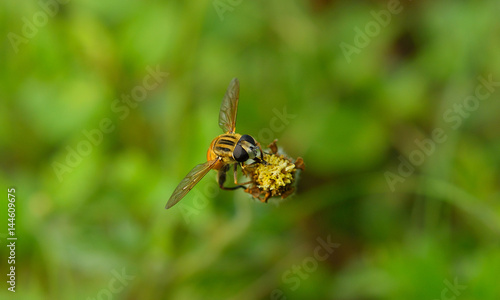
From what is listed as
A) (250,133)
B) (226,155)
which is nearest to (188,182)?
(226,155)

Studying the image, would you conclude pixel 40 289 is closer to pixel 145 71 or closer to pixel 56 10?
pixel 145 71

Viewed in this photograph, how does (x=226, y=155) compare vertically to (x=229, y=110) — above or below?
below

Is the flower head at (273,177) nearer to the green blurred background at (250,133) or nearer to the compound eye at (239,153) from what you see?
the compound eye at (239,153)

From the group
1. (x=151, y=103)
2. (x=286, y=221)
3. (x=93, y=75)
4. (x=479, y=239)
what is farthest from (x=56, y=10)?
(x=479, y=239)

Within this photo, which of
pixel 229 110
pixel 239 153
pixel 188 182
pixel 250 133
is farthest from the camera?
pixel 250 133

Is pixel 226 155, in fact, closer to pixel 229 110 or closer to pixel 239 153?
pixel 239 153

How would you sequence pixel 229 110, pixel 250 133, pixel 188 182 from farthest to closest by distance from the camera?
pixel 250 133
pixel 229 110
pixel 188 182

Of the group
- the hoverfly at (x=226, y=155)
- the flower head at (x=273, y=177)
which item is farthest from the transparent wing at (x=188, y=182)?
the flower head at (x=273, y=177)
